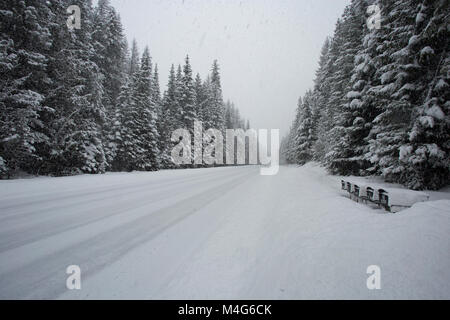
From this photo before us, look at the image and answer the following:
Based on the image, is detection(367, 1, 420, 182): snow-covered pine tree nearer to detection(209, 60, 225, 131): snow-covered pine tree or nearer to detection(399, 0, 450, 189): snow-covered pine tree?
detection(399, 0, 450, 189): snow-covered pine tree

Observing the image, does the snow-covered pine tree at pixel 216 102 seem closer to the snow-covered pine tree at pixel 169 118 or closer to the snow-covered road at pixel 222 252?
Answer: the snow-covered pine tree at pixel 169 118

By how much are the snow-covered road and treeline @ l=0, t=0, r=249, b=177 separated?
32.8 feet

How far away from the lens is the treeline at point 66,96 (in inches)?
471

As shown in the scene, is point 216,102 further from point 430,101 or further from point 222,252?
point 222,252

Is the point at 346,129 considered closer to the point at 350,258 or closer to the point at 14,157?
the point at 350,258

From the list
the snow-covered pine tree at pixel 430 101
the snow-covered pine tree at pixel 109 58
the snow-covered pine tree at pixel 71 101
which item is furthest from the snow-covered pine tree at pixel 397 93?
the snow-covered pine tree at pixel 109 58

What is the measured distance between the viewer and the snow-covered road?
7.98ft

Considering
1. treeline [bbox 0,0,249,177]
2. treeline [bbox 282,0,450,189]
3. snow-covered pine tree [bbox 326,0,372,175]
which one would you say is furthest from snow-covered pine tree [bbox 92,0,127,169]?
treeline [bbox 282,0,450,189]

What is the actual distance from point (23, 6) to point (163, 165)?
21.5m

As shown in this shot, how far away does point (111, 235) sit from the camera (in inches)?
156

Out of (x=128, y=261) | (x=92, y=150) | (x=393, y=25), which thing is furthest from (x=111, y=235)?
(x=393, y=25)

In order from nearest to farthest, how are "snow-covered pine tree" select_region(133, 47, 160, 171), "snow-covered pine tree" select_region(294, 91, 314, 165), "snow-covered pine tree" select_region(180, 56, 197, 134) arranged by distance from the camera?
"snow-covered pine tree" select_region(133, 47, 160, 171) < "snow-covered pine tree" select_region(180, 56, 197, 134) < "snow-covered pine tree" select_region(294, 91, 314, 165)
